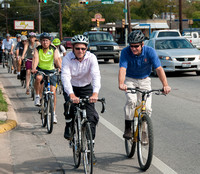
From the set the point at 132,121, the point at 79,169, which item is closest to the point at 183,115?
the point at 132,121

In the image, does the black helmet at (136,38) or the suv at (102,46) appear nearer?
the black helmet at (136,38)

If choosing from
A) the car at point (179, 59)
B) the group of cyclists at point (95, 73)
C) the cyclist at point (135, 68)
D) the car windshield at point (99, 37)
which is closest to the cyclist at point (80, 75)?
the group of cyclists at point (95, 73)

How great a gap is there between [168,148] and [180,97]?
19.3 ft

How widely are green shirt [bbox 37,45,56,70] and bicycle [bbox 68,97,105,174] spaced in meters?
3.84

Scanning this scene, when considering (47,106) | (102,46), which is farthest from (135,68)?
(102,46)

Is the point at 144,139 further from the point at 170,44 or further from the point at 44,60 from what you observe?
the point at 170,44

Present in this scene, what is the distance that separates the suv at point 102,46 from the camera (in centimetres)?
2742

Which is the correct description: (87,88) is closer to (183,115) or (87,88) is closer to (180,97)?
(183,115)

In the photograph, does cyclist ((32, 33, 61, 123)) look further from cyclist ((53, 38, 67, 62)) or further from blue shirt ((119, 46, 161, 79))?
cyclist ((53, 38, 67, 62))

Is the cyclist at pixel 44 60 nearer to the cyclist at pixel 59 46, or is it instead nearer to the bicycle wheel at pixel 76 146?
the bicycle wheel at pixel 76 146

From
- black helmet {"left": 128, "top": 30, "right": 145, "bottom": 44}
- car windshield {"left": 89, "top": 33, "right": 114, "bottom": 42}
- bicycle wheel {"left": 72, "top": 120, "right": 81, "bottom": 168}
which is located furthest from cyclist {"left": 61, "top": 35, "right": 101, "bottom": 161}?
car windshield {"left": 89, "top": 33, "right": 114, "bottom": 42}

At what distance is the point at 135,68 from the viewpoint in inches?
243

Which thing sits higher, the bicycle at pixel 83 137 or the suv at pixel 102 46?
the suv at pixel 102 46

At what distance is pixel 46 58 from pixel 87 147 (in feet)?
14.8
